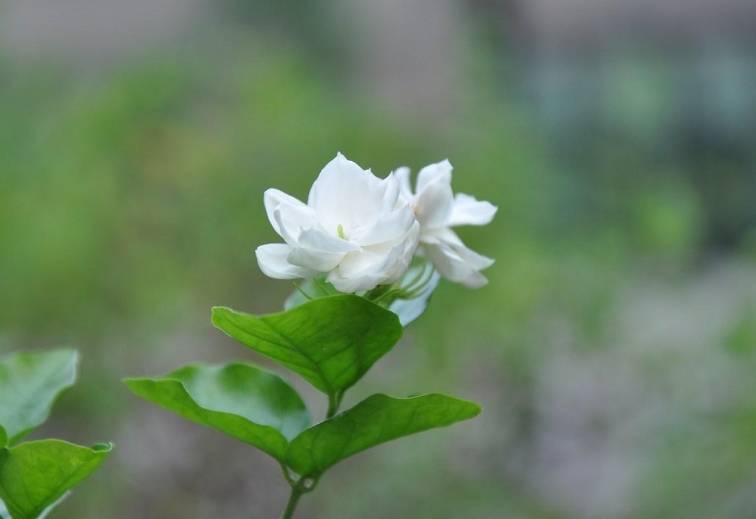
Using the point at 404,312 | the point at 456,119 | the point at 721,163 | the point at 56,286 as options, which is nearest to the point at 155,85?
the point at 56,286

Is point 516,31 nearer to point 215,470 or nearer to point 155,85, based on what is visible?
point 155,85

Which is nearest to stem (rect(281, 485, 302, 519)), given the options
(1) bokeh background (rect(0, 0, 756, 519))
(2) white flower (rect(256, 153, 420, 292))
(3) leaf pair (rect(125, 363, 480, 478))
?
(3) leaf pair (rect(125, 363, 480, 478))

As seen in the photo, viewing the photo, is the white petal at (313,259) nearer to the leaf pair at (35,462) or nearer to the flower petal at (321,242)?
the flower petal at (321,242)

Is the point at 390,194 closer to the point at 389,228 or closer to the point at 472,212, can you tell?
the point at 389,228

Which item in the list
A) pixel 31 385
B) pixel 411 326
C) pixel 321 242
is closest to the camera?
pixel 321 242

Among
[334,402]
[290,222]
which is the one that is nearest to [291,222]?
[290,222]

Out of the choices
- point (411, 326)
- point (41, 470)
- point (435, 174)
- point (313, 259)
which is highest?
point (411, 326)

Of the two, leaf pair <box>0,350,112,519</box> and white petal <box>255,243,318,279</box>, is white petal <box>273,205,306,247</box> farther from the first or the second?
leaf pair <box>0,350,112,519</box>
